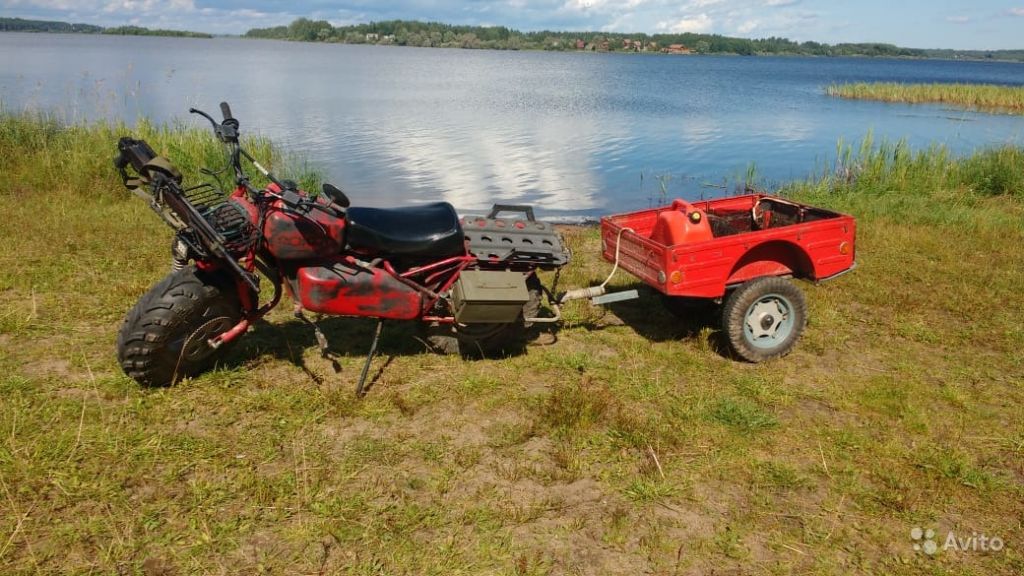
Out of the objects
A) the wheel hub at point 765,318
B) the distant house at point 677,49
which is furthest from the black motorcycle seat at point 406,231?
the distant house at point 677,49

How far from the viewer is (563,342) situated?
5723mm

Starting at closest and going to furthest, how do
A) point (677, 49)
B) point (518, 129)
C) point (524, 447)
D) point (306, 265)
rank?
point (524, 447), point (306, 265), point (518, 129), point (677, 49)

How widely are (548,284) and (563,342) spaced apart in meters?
1.51

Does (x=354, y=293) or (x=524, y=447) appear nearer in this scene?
(x=524, y=447)

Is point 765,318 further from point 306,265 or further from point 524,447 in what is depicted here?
point 306,265

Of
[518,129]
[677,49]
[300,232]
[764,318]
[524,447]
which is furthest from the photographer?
[677,49]

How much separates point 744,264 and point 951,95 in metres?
37.6

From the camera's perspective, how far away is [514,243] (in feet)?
16.8

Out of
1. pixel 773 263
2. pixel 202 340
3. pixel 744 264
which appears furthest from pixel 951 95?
pixel 202 340

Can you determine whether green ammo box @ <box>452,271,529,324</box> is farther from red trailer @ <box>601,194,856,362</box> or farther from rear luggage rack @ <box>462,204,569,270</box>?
red trailer @ <box>601,194,856,362</box>

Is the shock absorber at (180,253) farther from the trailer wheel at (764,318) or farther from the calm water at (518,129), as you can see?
the calm water at (518,129)

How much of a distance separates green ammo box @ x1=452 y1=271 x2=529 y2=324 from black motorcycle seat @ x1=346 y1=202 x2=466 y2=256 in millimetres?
278

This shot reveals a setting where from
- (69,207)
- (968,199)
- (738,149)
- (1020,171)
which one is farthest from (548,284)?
(738,149)

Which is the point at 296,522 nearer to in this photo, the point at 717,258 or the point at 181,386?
the point at 181,386
